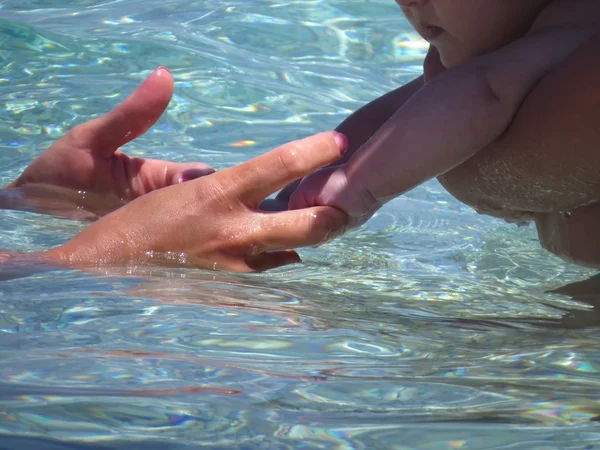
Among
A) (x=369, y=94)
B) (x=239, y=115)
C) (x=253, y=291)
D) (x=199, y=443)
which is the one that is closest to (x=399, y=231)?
(x=253, y=291)

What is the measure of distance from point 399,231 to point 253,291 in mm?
1296

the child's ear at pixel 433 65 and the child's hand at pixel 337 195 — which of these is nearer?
the child's hand at pixel 337 195

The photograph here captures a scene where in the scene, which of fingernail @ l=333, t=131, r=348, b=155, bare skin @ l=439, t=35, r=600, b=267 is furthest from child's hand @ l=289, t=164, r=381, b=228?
bare skin @ l=439, t=35, r=600, b=267

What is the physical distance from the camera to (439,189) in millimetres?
3803

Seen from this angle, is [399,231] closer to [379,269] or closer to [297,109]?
[379,269]

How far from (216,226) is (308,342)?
0.92 meters

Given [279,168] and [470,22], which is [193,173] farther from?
[470,22]

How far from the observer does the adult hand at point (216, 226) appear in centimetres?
229

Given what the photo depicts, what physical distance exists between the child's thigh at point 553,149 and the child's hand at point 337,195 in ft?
1.02

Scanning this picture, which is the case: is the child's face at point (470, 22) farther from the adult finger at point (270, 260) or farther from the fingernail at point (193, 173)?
the fingernail at point (193, 173)

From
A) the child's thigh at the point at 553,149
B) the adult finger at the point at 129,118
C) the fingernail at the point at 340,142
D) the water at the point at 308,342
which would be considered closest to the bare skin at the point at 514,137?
the child's thigh at the point at 553,149

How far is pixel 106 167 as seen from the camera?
3.19 meters

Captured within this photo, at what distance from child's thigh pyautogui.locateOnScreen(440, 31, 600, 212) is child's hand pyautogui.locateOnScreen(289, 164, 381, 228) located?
31 centimetres

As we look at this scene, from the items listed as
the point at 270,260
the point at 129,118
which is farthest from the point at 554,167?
the point at 129,118
